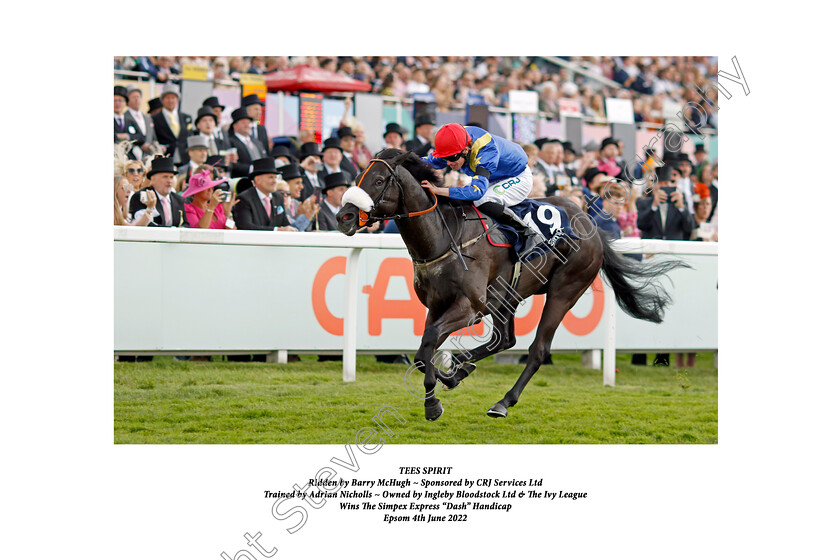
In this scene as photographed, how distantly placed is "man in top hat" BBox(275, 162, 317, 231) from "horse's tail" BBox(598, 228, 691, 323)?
3167 mm

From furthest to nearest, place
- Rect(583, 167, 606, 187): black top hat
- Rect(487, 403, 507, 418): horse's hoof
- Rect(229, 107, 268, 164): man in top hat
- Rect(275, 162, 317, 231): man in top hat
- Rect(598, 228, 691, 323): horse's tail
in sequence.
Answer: Rect(583, 167, 606, 187): black top hat
Rect(229, 107, 268, 164): man in top hat
Rect(275, 162, 317, 231): man in top hat
Rect(598, 228, 691, 323): horse's tail
Rect(487, 403, 507, 418): horse's hoof

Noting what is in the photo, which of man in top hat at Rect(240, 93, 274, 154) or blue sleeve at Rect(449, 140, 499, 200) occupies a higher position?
man in top hat at Rect(240, 93, 274, 154)

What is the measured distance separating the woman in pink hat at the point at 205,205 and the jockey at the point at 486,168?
2.83m

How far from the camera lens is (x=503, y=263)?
6.04 m

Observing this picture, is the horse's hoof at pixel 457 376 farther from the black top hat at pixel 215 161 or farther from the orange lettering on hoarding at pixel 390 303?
the black top hat at pixel 215 161

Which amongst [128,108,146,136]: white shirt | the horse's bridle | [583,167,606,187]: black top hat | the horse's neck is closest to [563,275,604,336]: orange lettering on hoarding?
[583,167,606,187]: black top hat

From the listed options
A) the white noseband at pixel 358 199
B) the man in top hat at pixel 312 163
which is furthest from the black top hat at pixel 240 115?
the white noseband at pixel 358 199

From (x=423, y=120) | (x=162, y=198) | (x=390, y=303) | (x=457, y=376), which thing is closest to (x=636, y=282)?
(x=457, y=376)

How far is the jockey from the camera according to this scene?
557cm

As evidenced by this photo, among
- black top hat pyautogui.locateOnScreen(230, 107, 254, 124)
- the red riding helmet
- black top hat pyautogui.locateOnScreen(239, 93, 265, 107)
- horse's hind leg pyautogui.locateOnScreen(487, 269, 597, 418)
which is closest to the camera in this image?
the red riding helmet

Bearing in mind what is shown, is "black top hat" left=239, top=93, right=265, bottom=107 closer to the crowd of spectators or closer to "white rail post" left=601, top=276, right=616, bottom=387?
the crowd of spectators

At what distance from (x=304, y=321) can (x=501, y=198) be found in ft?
9.09

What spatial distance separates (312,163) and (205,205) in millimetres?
1888

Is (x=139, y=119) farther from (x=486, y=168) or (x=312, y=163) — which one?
(x=486, y=168)
